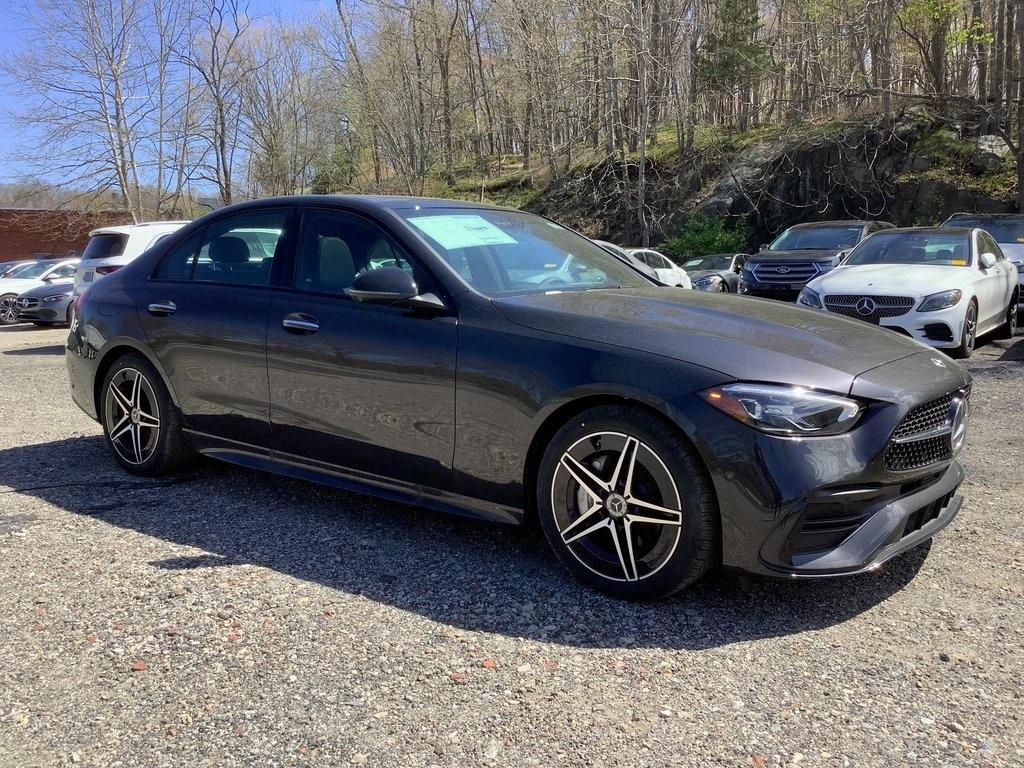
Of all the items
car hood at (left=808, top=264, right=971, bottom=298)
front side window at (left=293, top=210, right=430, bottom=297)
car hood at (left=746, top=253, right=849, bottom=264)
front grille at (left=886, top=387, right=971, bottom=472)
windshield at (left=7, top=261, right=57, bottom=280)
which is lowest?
front grille at (left=886, top=387, right=971, bottom=472)

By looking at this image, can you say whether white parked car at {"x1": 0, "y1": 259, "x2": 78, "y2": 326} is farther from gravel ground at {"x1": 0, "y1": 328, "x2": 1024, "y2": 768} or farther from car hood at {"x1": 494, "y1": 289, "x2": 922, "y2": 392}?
car hood at {"x1": 494, "y1": 289, "x2": 922, "y2": 392}

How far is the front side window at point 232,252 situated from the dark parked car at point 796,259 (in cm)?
1054

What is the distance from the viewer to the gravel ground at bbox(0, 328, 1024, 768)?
8.00 feet

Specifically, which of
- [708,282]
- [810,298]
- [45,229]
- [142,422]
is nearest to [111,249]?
[142,422]

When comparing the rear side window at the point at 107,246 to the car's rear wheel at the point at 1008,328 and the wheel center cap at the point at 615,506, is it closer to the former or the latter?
the wheel center cap at the point at 615,506

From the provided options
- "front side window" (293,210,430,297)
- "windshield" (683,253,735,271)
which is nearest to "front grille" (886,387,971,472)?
"front side window" (293,210,430,297)

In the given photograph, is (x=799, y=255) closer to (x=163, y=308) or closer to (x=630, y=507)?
(x=163, y=308)

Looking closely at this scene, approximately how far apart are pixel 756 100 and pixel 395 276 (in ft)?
111

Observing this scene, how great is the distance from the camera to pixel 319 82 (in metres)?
39.7

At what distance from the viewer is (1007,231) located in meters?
13.7

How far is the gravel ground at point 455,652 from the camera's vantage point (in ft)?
8.00

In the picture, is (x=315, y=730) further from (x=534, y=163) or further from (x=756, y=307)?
(x=534, y=163)

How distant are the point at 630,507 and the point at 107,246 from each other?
11.1 metres

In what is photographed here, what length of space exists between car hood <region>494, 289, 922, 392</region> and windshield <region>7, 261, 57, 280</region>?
19.7 m
